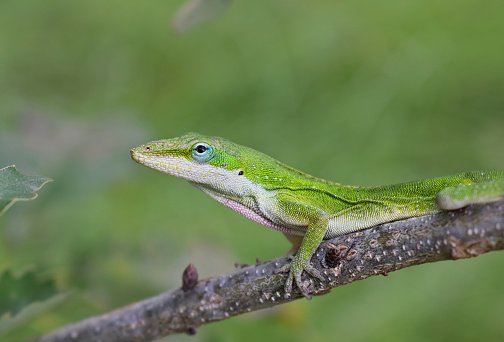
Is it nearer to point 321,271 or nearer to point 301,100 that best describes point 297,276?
point 321,271

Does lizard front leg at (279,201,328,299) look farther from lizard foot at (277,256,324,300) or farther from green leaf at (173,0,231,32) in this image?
green leaf at (173,0,231,32)

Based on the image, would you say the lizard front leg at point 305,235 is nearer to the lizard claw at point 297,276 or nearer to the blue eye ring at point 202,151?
the lizard claw at point 297,276

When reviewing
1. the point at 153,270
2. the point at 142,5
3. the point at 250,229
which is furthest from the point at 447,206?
the point at 142,5

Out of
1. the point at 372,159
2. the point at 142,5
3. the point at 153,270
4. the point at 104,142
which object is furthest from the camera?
the point at 142,5

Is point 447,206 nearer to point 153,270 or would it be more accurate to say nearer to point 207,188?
point 207,188

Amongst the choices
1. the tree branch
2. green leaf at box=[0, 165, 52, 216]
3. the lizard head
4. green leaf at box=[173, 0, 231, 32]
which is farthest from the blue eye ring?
green leaf at box=[0, 165, 52, 216]
